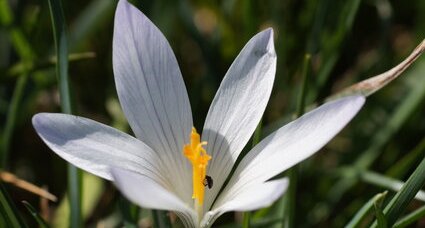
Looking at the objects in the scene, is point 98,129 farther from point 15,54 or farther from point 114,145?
point 15,54

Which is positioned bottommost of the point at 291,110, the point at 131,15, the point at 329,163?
the point at 329,163

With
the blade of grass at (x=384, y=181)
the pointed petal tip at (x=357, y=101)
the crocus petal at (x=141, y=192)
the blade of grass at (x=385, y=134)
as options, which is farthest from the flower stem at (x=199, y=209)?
the blade of grass at (x=385, y=134)

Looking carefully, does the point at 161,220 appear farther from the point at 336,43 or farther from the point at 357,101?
the point at 336,43

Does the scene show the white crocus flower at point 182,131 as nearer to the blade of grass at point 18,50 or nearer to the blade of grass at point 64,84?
the blade of grass at point 64,84

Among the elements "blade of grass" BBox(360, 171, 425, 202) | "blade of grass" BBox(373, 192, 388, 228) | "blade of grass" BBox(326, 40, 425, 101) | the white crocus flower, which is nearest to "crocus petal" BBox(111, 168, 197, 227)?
Answer: the white crocus flower

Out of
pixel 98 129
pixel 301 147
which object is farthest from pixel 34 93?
pixel 301 147

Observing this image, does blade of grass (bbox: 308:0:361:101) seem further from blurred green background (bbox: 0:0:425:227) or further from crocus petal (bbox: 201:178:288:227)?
crocus petal (bbox: 201:178:288:227)

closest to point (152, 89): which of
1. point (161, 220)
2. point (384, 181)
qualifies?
point (161, 220)
